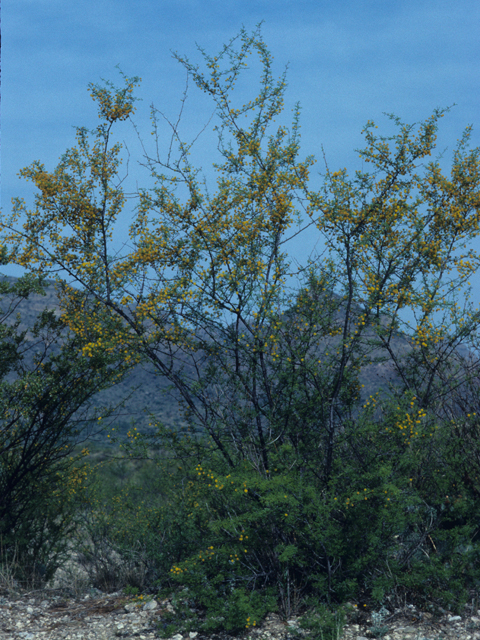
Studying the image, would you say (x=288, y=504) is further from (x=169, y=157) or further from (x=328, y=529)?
(x=169, y=157)

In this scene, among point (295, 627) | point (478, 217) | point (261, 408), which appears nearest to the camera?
point (295, 627)

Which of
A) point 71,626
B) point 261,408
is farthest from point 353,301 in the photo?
point 71,626

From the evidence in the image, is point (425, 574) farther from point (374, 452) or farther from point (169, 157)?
point (169, 157)

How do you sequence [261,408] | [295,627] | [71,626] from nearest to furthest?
[295,627] < [71,626] < [261,408]

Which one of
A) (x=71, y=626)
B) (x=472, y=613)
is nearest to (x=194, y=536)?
(x=71, y=626)

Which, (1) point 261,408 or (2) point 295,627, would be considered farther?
(1) point 261,408

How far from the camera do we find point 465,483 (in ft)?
24.8

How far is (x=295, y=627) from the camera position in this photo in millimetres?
6035

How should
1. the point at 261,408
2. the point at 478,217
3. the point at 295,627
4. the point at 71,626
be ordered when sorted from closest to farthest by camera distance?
the point at 295,627, the point at 71,626, the point at 261,408, the point at 478,217

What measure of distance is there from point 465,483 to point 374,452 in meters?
1.60

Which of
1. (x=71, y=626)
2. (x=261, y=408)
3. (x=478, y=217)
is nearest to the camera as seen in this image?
(x=71, y=626)

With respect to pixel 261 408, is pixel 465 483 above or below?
below

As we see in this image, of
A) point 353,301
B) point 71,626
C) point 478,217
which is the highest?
point 478,217

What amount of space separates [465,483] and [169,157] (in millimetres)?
5756
